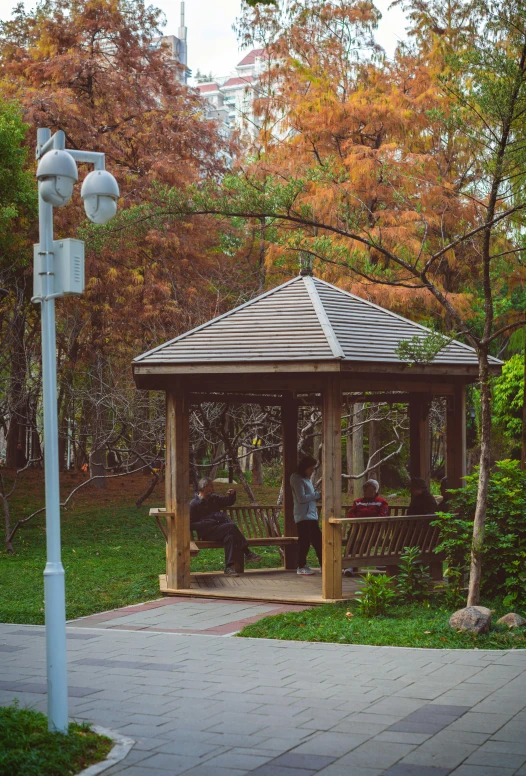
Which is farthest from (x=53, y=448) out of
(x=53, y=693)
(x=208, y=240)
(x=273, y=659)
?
(x=208, y=240)

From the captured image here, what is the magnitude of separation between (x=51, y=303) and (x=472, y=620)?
510 centimetres

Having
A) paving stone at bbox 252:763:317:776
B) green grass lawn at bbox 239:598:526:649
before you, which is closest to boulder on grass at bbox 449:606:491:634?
green grass lawn at bbox 239:598:526:649

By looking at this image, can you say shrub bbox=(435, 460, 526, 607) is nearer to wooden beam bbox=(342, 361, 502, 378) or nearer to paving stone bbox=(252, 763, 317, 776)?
wooden beam bbox=(342, 361, 502, 378)

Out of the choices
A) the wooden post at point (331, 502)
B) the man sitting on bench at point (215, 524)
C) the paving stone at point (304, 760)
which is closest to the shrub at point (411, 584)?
the wooden post at point (331, 502)

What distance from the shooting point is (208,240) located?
2484cm

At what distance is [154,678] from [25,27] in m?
22.9

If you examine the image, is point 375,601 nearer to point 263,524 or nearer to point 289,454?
point 289,454

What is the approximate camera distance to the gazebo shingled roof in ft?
37.2

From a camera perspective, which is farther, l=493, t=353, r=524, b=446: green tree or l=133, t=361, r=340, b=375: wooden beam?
l=493, t=353, r=524, b=446: green tree

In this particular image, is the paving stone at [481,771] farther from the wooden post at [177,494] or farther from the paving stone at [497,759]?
the wooden post at [177,494]

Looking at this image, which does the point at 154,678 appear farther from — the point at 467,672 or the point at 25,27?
the point at 25,27

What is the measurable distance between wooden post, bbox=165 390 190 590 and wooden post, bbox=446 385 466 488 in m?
3.71

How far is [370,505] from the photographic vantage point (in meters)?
13.2

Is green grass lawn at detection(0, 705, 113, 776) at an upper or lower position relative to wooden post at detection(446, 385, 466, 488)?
lower
